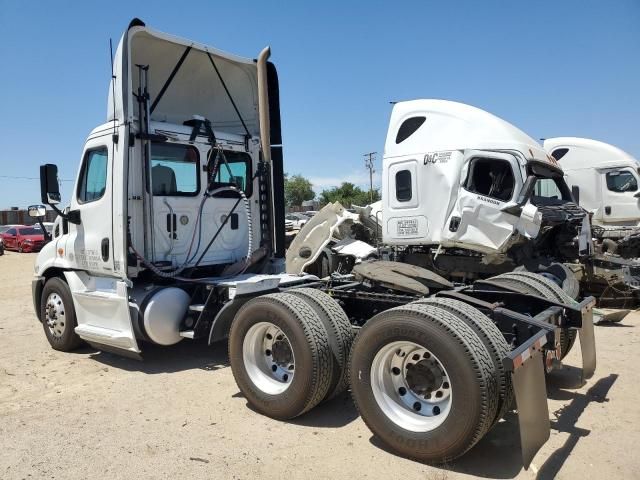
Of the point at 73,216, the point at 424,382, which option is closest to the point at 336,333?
the point at 424,382

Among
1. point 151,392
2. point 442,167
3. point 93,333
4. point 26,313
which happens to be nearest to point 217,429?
point 151,392

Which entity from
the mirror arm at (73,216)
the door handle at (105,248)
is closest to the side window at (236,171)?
the door handle at (105,248)

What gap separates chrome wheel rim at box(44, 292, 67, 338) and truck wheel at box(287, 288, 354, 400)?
3.88 metres

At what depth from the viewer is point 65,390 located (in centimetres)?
545

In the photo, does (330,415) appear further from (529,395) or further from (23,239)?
(23,239)

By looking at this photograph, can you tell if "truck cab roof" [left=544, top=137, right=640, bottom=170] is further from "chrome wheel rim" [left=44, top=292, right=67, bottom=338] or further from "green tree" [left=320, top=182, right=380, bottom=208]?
"green tree" [left=320, top=182, right=380, bottom=208]

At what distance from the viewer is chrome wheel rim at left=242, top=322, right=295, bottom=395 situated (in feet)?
15.0

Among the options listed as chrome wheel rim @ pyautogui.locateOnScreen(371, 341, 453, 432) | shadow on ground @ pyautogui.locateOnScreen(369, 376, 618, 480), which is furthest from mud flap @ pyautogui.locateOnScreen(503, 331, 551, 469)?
chrome wheel rim @ pyautogui.locateOnScreen(371, 341, 453, 432)

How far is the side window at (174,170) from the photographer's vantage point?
6.34m

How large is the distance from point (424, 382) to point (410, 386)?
0.43ft

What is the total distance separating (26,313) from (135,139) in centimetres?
603

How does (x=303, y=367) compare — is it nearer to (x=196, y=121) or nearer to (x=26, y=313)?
(x=196, y=121)

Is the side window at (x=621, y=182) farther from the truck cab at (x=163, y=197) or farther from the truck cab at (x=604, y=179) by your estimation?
the truck cab at (x=163, y=197)

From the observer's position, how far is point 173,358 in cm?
651
